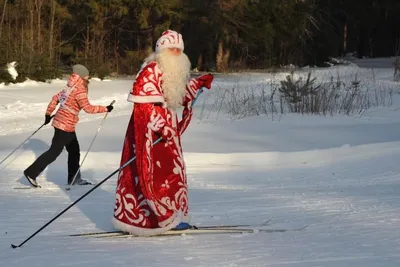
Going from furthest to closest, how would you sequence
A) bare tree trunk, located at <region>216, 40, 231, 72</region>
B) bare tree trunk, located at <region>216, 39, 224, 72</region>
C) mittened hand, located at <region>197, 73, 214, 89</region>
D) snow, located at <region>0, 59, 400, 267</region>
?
Result: bare tree trunk, located at <region>216, 39, 224, 72</region> < bare tree trunk, located at <region>216, 40, 231, 72</region> < mittened hand, located at <region>197, 73, 214, 89</region> < snow, located at <region>0, 59, 400, 267</region>

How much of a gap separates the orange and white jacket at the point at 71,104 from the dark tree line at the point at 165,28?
65.7ft

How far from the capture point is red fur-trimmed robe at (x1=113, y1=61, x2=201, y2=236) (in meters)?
6.45

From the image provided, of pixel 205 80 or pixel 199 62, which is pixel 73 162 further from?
pixel 199 62

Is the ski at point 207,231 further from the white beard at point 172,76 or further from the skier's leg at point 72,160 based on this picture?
the skier's leg at point 72,160

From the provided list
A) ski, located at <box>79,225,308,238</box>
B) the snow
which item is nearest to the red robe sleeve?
ski, located at <box>79,225,308,238</box>

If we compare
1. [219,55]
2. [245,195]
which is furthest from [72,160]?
[219,55]

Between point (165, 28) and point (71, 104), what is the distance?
28.4 m

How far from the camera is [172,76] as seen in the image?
6.59 metres

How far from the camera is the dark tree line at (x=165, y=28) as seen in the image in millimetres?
32719

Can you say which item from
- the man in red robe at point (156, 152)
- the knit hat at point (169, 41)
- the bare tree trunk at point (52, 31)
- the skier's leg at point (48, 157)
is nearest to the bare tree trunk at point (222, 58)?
the bare tree trunk at point (52, 31)

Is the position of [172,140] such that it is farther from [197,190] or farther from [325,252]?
[197,190]

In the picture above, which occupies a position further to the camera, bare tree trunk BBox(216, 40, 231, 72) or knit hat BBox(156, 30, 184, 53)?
bare tree trunk BBox(216, 40, 231, 72)

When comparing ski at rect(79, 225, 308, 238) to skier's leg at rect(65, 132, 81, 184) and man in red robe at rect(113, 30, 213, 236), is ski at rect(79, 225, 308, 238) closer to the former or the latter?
man in red robe at rect(113, 30, 213, 236)

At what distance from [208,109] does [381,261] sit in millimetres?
13096
